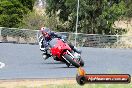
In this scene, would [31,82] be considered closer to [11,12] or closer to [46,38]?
[46,38]

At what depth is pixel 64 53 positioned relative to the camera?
645 inches

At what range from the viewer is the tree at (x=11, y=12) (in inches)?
1868

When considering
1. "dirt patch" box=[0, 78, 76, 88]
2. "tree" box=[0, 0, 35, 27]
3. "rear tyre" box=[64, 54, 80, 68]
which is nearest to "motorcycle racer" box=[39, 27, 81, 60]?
"rear tyre" box=[64, 54, 80, 68]

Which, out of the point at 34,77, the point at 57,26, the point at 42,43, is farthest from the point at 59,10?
the point at 34,77

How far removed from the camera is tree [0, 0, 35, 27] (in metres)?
47.4

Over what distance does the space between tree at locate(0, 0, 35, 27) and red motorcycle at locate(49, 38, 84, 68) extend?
30.6 meters

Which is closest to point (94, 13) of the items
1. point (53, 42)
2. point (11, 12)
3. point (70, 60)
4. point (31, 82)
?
point (11, 12)

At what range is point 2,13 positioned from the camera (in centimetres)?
4856

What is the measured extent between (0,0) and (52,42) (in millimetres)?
33643

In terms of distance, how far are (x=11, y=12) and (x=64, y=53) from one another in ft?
108

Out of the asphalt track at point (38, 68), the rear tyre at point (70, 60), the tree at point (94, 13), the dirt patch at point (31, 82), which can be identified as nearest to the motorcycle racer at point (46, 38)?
the asphalt track at point (38, 68)

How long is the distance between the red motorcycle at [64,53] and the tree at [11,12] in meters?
30.6

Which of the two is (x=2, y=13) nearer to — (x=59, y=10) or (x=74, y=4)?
(x=59, y=10)

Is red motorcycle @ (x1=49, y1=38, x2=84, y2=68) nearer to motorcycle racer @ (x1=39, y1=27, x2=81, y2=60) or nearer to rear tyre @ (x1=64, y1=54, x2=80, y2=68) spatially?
rear tyre @ (x1=64, y1=54, x2=80, y2=68)
